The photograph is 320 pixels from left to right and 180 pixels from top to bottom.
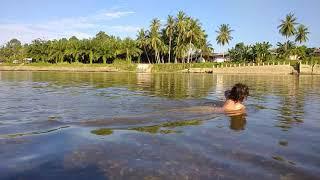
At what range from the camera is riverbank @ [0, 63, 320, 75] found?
8350cm

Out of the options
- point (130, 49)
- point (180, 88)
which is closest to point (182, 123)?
point (180, 88)

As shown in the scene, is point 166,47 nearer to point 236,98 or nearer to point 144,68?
point 144,68

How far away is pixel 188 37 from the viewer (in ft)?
310

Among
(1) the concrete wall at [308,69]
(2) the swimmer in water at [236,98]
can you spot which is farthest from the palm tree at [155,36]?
(2) the swimmer in water at [236,98]

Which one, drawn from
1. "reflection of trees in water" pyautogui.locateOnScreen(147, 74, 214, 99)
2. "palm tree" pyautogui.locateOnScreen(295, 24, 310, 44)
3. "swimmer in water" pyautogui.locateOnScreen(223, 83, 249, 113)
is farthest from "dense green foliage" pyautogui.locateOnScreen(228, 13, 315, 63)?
"swimmer in water" pyautogui.locateOnScreen(223, 83, 249, 113)

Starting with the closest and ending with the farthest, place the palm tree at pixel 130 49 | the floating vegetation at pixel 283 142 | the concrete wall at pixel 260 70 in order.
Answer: the floating vegetation at pixel 283 142, the concrete wall at pixel 260 70, the palm tree at pixel 130 49

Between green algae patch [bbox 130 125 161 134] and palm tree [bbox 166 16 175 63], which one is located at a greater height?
palm tree [bbox 166 16 175 63]

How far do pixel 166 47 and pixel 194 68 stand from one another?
15.7 meters

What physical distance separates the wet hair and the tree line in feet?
265

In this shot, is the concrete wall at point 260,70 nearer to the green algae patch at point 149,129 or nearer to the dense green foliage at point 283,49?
the dense green foliage at point 283,49

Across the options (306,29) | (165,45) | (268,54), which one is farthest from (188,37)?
(306,29)

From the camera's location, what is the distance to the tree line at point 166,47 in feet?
320

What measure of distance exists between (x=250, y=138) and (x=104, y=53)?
323 feet

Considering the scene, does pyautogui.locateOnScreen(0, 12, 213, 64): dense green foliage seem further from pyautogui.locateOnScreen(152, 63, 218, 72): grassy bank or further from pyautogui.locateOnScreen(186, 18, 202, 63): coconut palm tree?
pyautogui.locateOnScreen(152, 63, 218, 72): grassy bank
